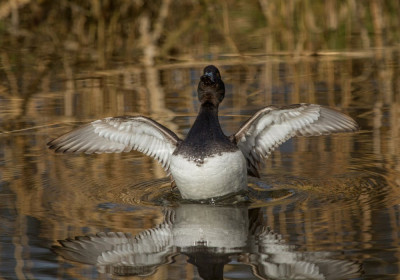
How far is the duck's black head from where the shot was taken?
7816 millimetres

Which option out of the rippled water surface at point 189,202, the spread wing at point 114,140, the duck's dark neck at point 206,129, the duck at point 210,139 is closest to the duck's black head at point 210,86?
the duck at point 210,139

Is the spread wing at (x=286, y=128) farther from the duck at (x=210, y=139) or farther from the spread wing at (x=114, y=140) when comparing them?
the spread wing at (x=114, y=140)

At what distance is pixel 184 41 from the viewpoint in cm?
1548

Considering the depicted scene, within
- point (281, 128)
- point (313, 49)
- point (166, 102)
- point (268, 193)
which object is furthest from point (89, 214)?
point (313, 49)

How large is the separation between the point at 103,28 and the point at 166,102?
5.51m

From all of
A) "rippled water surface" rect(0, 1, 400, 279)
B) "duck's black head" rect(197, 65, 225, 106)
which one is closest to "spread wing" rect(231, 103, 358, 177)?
"rippled water surface" rect(0, 1, 400, 279)

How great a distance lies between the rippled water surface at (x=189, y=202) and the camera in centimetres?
579

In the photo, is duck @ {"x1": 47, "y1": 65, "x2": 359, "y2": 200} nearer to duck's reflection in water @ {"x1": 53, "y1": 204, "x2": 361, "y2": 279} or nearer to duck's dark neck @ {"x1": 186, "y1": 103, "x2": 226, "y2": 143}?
duck's dark neck @ {"x1": 186, "y1": 103, "x2": 226, "y2": 143}

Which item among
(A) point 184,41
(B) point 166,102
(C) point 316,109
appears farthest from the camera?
(A) point 184,41

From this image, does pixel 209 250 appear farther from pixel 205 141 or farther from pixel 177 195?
pixel 177 195

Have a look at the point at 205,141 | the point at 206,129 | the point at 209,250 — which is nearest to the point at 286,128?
the point at 206,129

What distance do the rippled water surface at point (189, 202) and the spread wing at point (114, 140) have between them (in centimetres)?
23

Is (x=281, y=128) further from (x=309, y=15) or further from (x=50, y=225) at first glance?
(x=309, y=15)

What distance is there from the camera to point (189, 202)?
7496 millimetres
